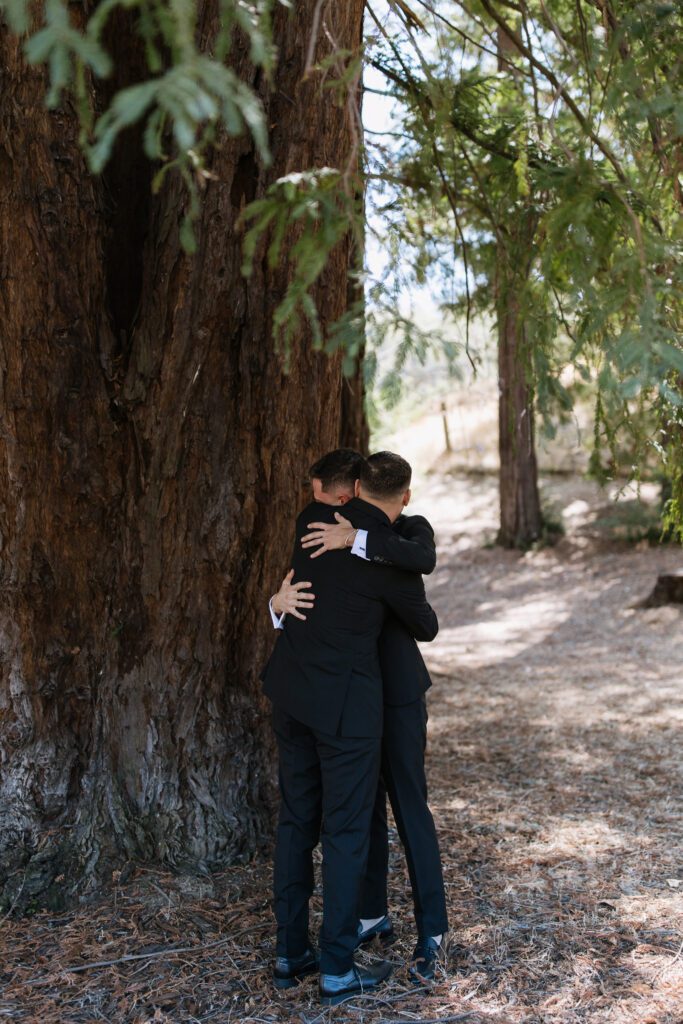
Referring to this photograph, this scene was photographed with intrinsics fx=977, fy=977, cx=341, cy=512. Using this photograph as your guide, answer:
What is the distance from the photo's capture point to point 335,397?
451 cm

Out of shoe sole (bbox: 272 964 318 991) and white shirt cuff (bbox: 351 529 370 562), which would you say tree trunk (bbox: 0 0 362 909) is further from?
white shirt cuff (bbox: 351 529 370 562)

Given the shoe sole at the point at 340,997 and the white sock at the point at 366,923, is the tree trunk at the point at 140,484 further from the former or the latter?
the shoe sole at the point at 340,997

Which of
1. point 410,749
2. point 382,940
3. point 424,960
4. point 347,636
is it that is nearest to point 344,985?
point 424,960

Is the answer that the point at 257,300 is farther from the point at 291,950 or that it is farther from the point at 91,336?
the point at 291,950

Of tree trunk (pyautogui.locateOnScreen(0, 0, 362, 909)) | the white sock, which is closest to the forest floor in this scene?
the white sock

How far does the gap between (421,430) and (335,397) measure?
19331 mm

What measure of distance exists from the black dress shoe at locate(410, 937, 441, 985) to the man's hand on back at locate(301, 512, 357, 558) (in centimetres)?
150

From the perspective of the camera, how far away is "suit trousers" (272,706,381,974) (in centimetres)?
345

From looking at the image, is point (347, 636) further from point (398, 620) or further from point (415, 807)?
point (415, 807)

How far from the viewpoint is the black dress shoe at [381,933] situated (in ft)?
12.5

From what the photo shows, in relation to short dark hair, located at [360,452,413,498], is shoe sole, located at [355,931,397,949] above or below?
below

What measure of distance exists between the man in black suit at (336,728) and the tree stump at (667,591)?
27.4ft

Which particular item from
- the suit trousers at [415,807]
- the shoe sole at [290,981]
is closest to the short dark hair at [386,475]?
the suit trousers at [415,807]

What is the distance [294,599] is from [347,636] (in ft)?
0.84
